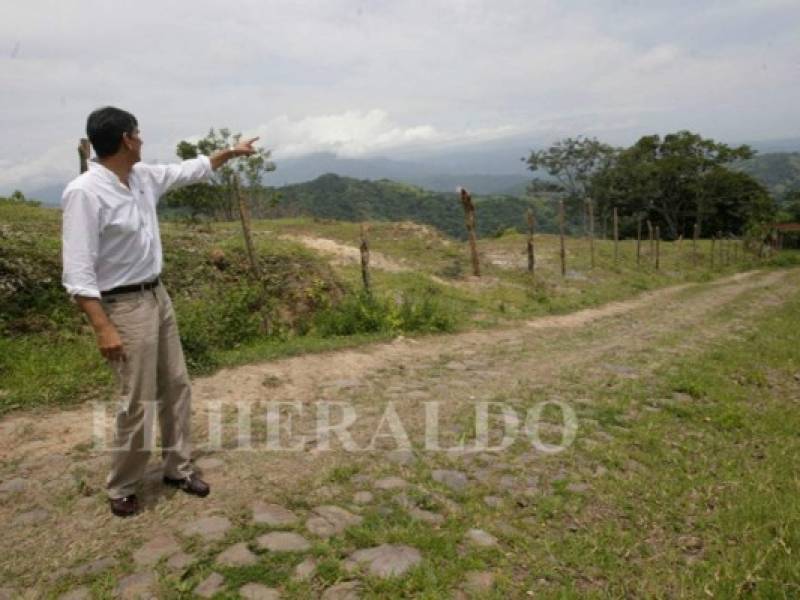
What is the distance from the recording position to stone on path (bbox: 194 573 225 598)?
9.21 feet

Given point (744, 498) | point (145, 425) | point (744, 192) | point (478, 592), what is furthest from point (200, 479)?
point (744, 192)

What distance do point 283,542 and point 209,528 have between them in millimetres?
483

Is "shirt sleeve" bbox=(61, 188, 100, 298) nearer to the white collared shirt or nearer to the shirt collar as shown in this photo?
the white collared shirt

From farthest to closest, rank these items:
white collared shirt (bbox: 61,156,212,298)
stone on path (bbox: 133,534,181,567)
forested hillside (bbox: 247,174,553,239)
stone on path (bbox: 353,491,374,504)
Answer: forested hillside (bbox: 247,174,553,239) < stone on path (bbox: 353,491,374,504) < white collared shirt (bbox: 61,156,212,298) < stone on path (bbox: 133,534,181,567)

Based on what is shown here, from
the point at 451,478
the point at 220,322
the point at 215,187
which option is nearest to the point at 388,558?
the point at 451,478

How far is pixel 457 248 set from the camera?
22.2 metres

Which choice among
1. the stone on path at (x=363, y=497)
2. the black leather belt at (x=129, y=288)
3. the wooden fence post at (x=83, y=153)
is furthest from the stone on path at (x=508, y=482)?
the wooden fence post at (x=83, y=153)

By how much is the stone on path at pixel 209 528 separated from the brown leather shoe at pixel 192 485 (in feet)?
1.07

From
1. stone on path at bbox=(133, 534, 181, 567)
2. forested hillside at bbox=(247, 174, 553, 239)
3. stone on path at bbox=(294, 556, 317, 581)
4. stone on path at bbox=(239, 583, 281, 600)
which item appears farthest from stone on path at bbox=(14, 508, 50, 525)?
forested hillside at bbox=(247, 174, 553, 239)

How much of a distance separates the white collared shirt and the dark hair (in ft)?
0.36

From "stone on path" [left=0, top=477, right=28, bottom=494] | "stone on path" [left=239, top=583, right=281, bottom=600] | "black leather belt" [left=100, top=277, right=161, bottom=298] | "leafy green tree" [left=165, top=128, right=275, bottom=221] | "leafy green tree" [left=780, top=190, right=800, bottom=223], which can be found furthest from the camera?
"leafy green tree" [left=780, top=190, right=800, bottom=223]

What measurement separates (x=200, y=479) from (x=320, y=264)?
29.3ft

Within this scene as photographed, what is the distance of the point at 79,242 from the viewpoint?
3184mm

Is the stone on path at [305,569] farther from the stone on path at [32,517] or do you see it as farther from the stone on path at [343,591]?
the stone on path at [32,517]
